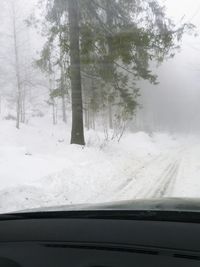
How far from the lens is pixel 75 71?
16312mm

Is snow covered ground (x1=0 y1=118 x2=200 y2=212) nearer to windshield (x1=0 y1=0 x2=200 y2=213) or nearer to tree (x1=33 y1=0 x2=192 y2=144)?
windshield (x1=0 y1=0 x2=200 y2=213)

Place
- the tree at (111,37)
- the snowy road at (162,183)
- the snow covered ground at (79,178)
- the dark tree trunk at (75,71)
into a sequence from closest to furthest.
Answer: the snow covered ground at (79,178) < the snowy road at (162,183) < the tree at (111,37) < the dark tree trunk at (75,71)


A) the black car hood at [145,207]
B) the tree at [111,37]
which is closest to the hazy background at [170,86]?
the tree at [111,37]

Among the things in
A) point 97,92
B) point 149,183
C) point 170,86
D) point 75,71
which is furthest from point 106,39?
point 170,86

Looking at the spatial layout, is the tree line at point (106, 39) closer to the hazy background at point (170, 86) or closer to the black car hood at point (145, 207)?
the hazy background at point (170, 86)

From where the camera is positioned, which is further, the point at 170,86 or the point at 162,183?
the point at 170,86

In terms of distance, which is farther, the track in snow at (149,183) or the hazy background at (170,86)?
the hazy background at (170,86)

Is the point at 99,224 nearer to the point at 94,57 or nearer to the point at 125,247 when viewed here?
the point at 125,247

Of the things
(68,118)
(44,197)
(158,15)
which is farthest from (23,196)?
(68,118)

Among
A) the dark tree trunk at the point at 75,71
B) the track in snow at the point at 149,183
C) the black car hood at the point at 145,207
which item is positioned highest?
the dark tree trunk at the point at 75,71

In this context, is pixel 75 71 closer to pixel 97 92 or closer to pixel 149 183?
pixel 97 92

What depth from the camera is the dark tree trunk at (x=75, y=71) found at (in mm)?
16172

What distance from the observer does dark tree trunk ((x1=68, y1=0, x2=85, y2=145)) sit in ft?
A: 53.1

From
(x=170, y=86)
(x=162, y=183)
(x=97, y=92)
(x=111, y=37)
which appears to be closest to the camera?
(x=162, y=183)
